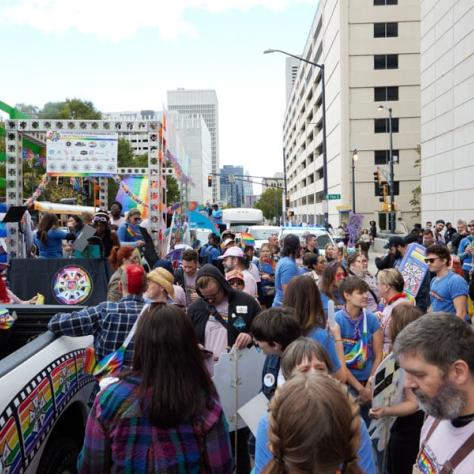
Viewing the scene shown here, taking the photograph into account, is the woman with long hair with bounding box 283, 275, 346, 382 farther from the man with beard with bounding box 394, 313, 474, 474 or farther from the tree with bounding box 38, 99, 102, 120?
the tree with bounding box 38, 99, 102, 120

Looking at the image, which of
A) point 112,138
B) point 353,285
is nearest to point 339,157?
point 112,138

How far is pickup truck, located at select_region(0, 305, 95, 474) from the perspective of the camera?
2727 millimetres

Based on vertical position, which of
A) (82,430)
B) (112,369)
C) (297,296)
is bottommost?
(82,430)

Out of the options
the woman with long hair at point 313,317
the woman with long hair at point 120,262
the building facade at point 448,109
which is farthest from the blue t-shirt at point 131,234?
the building facade at point 448,109

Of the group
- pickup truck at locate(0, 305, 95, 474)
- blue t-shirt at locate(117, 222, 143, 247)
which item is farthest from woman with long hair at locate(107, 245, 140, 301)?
blue t-shirt at locate(117, 222, 143, 247)

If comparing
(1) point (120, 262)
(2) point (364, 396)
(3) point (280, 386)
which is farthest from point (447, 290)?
(3) point (280, 386)

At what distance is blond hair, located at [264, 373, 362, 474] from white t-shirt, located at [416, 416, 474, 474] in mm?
455

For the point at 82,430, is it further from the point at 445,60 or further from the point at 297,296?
the point at 445,60

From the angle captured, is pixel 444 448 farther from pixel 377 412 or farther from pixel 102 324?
pixel 102 324

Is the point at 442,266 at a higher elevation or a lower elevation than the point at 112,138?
lower

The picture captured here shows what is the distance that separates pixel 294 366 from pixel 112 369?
1287 mm

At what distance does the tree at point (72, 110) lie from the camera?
55.4m

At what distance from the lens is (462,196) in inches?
1152

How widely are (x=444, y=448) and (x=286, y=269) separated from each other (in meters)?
5.40
